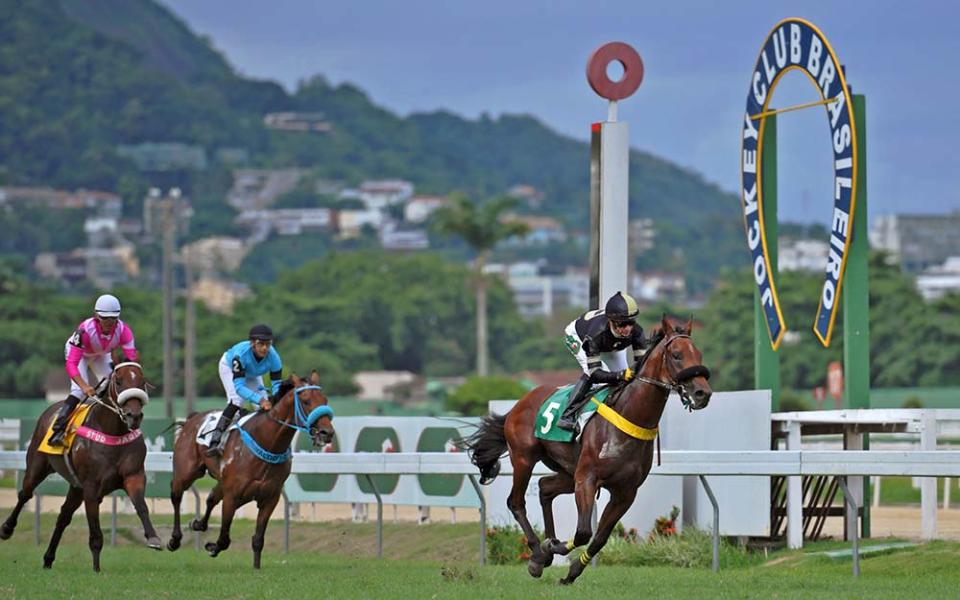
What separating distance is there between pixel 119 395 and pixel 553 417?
349cm

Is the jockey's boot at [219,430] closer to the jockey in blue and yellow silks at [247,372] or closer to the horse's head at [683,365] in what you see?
the jockey in blue and yellow silks at [247,372]

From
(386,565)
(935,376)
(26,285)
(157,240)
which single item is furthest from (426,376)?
(386,565)

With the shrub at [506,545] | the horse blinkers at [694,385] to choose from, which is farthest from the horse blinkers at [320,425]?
the horse blinkers at [694,385]

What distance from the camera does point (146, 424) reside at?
71.8ft

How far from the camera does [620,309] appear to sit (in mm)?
11922

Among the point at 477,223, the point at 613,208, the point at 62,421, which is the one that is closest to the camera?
the point at 62,421

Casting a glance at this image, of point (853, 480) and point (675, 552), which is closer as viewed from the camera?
point (675, 552)

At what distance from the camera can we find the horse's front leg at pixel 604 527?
11.6 metres

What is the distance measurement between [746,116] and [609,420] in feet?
24.5

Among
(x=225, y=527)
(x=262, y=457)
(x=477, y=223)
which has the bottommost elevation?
(x=225, y=527)

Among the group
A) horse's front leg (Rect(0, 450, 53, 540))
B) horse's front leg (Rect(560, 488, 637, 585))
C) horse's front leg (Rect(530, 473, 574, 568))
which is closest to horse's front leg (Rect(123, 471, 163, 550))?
horse's front leg (Rect(0, 450, 53, 540))

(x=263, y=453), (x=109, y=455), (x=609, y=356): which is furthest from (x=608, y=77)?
(x=109, y=455)

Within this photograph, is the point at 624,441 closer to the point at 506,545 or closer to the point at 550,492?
the point at 550,492

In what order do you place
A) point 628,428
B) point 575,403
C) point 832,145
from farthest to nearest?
point 832,145 < point 575,403 < point 628,428
